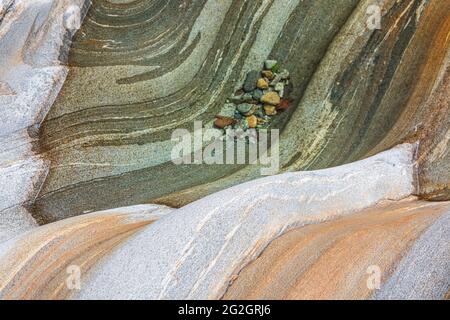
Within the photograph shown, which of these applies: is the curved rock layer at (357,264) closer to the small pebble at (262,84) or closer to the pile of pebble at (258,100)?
the pile of pebble at (258,100)

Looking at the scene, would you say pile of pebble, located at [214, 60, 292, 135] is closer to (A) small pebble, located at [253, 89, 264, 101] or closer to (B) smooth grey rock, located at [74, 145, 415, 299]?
(A) small pebble, located at [253, 89, 264, 101]

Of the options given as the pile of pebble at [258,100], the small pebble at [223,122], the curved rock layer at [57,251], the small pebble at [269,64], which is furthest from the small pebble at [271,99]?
the curved rock layer at [57,251]

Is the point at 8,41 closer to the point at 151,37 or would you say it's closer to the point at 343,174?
the point at 151,37

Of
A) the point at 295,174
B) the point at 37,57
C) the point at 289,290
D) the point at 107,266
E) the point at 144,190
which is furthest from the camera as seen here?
the point at 37,57

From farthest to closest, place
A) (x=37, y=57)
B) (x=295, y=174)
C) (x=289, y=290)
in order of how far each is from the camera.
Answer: (x=37, y=57)
(x=295, y=174)
(x=289, y=290)

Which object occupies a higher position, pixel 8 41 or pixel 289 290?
pixel 8 41

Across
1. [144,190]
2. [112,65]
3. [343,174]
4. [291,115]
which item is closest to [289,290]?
[343,174]

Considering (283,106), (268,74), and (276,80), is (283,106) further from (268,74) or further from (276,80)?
(268,74)
